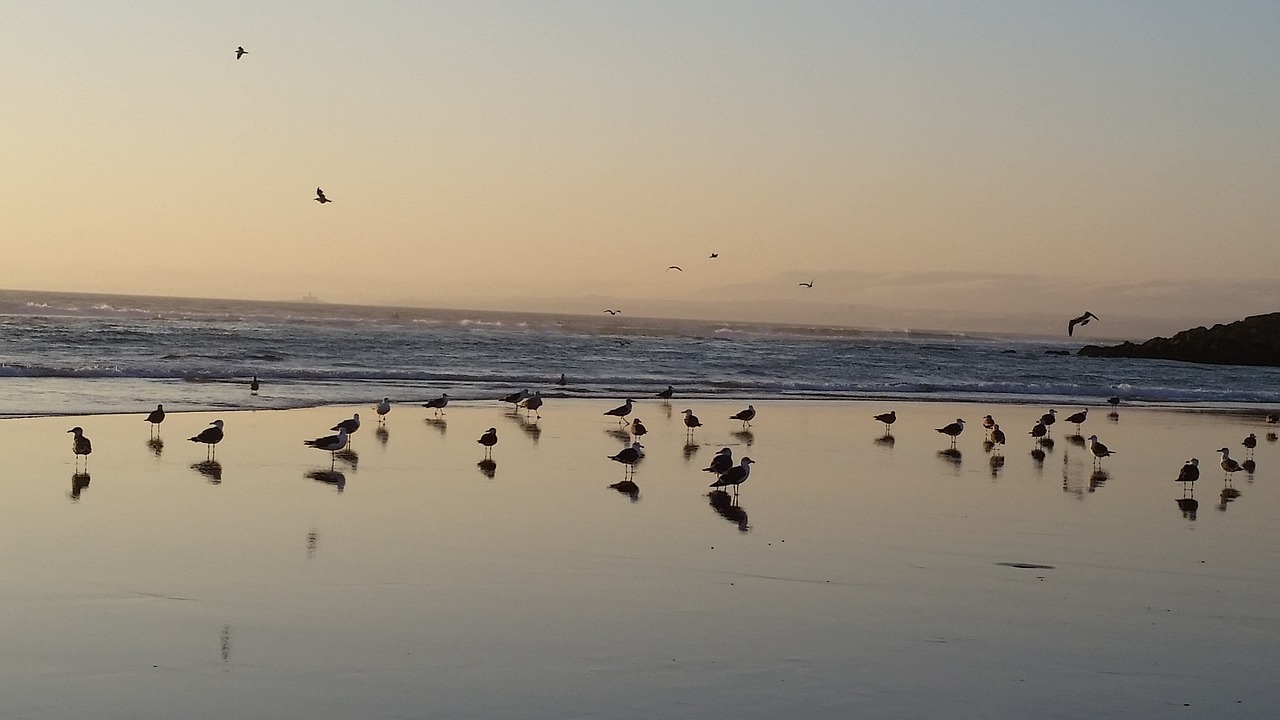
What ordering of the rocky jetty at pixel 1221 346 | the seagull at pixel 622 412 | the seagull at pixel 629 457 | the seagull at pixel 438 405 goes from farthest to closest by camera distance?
the rocky jetty at pixel 1221 346, the seagull at pixel 438 405, the seagull at pixel 622 412, the seagull at pixel 629 457

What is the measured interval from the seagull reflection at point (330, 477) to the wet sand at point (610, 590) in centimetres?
7

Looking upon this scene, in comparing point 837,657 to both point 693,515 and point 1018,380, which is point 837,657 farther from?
point 1018,380

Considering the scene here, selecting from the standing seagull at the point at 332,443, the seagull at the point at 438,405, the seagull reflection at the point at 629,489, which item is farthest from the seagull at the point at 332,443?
the seagull at the point at 438,405

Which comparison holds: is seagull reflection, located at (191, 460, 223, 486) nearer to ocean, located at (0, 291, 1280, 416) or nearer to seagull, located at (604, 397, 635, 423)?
ocean, located at (0, 291, 1280, 416)

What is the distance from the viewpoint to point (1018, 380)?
4497 centimetres

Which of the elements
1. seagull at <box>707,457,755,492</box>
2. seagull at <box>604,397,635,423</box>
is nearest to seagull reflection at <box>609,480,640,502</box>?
seagull at <box>707,457,755,492</box>

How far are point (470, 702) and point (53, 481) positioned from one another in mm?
8226

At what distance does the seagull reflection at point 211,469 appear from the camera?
44.5 ft

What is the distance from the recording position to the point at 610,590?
28.9 feet

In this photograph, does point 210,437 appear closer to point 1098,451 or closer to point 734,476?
point 734,476

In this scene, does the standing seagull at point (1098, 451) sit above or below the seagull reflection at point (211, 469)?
above

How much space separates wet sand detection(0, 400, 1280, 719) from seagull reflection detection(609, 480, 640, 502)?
0.17 meters

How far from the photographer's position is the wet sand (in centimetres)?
663

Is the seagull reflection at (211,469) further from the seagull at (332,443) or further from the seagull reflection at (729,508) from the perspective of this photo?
the seagull reflection at (729,508)
